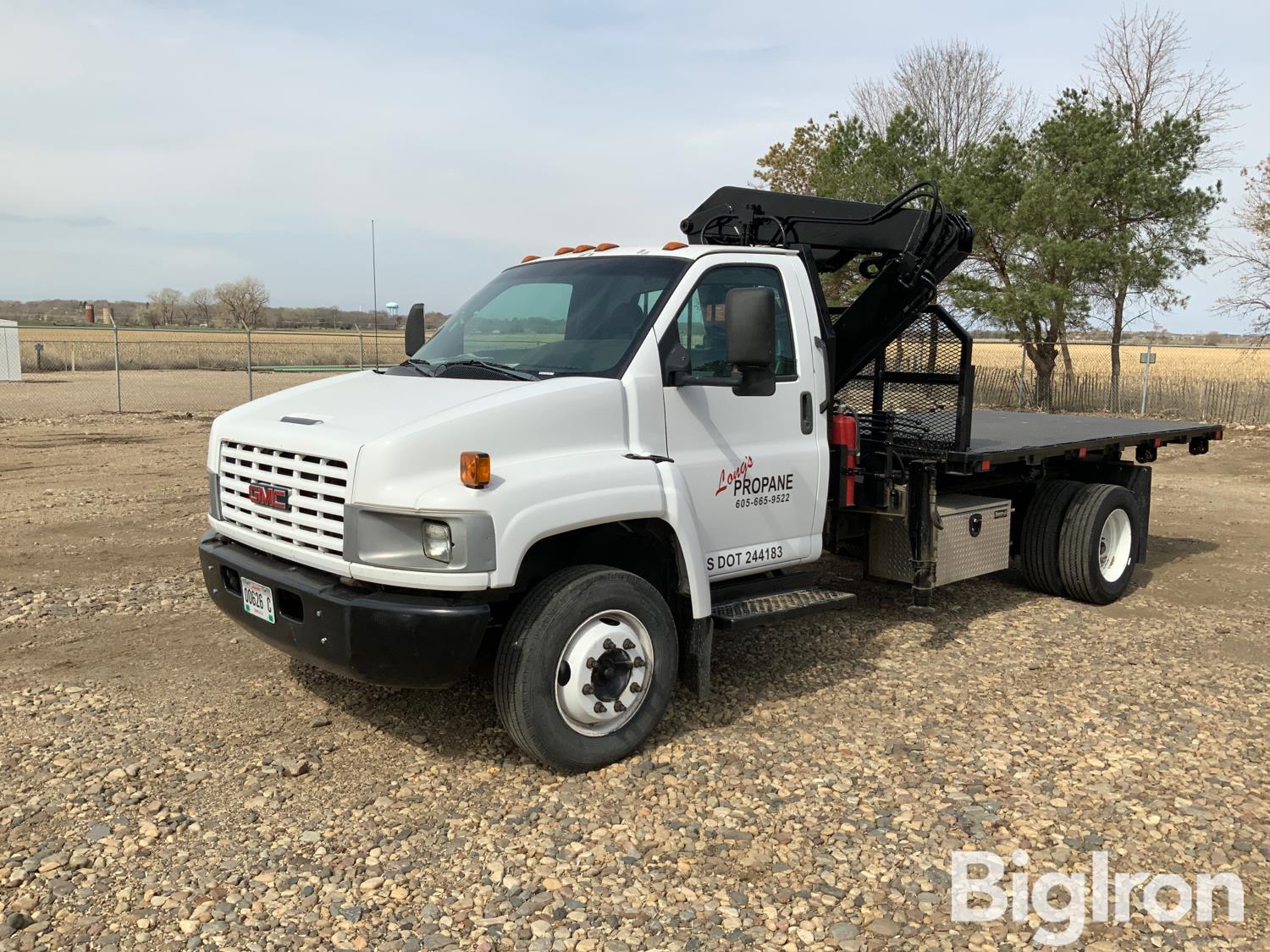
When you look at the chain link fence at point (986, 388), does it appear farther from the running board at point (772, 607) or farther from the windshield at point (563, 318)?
the running board at point (772, 607)

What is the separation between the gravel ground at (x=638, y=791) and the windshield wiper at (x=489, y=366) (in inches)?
67.8

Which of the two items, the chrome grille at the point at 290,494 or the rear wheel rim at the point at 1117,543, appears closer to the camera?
the chrome grille at the point at 290,494

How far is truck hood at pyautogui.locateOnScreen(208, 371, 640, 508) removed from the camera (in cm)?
388

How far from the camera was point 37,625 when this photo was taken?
20.7ft

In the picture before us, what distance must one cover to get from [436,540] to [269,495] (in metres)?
0.96

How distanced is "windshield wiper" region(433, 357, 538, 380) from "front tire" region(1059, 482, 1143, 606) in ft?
15.6

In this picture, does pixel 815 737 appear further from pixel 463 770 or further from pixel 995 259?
pixel 995 259

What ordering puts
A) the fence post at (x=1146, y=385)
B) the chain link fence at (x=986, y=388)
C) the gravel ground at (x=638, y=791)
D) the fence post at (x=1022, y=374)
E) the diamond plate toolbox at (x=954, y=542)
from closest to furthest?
the gravel ground at (x=638, y=791) → the diamond plate toolbox at (x=954, y=542) → the chain link fence at (x=986, y=388) → the fence post at (x=1146, y=385) → the fence post at (x=1022, y=374)

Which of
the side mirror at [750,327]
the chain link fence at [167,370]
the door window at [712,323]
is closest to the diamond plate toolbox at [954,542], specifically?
the door window at [712,323]

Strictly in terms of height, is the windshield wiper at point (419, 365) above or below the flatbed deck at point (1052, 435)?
above

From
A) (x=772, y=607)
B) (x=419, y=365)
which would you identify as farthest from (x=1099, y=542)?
(x=419, y=365)

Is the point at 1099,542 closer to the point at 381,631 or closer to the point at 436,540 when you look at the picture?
the point at 436,540

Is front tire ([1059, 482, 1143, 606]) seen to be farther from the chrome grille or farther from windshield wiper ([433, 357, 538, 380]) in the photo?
the chrome grille

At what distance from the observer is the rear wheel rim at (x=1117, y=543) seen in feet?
25.5
